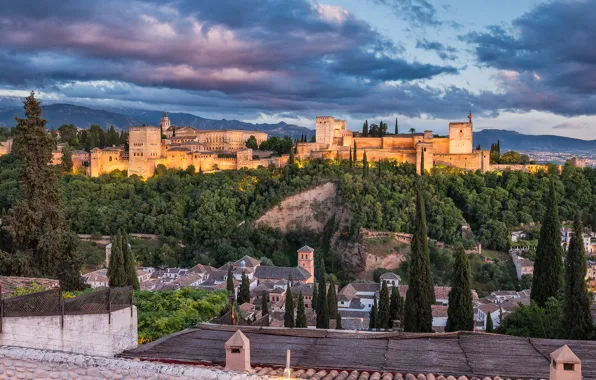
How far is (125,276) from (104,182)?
40.4 m

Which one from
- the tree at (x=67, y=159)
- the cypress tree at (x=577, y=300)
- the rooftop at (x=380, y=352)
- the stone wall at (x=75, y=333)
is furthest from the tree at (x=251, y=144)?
the stone wall at (x=75, y=333)

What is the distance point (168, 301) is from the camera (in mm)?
11250

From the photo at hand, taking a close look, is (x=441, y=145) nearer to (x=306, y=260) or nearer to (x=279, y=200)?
(x=279, y=200)

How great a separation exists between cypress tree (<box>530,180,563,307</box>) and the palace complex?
38546mm

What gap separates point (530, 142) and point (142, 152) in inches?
5164

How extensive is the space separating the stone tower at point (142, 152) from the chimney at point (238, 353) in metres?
58.5

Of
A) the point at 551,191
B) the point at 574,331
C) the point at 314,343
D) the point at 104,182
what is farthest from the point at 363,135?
the point at 314,343

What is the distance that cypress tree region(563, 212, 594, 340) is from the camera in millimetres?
14629

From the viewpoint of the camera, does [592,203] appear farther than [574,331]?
Yes

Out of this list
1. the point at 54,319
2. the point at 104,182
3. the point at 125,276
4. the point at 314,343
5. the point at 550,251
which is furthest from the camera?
the point at 104,182

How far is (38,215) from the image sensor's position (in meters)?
15.6

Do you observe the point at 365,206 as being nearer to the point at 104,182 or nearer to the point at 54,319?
the point at 104,182

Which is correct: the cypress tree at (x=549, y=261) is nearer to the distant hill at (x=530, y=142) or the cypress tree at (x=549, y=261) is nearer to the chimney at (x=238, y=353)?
the chimney at (x=238, y=353)

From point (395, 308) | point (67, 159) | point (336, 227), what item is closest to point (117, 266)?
point (395, 308)
